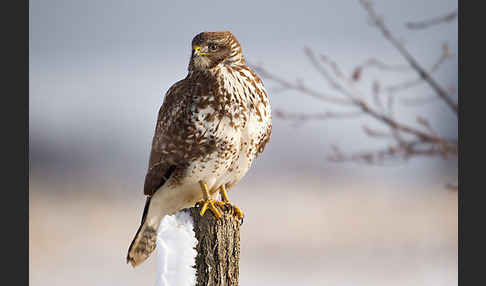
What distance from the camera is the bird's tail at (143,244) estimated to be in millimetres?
1930

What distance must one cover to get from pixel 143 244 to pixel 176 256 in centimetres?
39

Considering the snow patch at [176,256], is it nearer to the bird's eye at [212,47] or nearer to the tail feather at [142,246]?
the tail feather at [142,246]

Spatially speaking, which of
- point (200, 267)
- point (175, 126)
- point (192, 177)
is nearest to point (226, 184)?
point (192, 177)

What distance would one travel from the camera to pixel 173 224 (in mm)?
1616

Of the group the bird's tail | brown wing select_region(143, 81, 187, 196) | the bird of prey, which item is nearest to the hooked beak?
the bird of prey

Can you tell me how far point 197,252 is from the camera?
62.2 inches

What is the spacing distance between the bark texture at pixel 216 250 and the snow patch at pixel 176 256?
2 cm

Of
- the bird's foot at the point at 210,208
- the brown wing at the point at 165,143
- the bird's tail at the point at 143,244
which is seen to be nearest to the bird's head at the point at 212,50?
the brown wing at the point at 165,143

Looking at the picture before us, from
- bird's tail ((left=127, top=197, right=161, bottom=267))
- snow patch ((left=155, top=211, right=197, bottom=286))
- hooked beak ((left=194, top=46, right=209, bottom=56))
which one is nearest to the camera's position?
snow patch ((left=155, top=211, right=197, bottom=286))

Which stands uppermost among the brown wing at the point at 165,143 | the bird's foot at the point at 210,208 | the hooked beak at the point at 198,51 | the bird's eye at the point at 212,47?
the bird's eye at the point at 212,47

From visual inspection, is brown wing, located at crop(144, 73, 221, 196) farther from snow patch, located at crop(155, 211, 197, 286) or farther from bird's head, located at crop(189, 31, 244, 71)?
snow patch, located at crop(155, 211, 197, 286)

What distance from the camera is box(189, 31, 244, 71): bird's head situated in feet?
5.70

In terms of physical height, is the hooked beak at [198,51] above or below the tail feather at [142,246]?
above

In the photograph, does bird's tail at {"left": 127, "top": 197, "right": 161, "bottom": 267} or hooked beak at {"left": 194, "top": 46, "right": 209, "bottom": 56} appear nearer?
hooked beak at {"left": 194, "top": 46, "right": 209, "bottom": 56}
